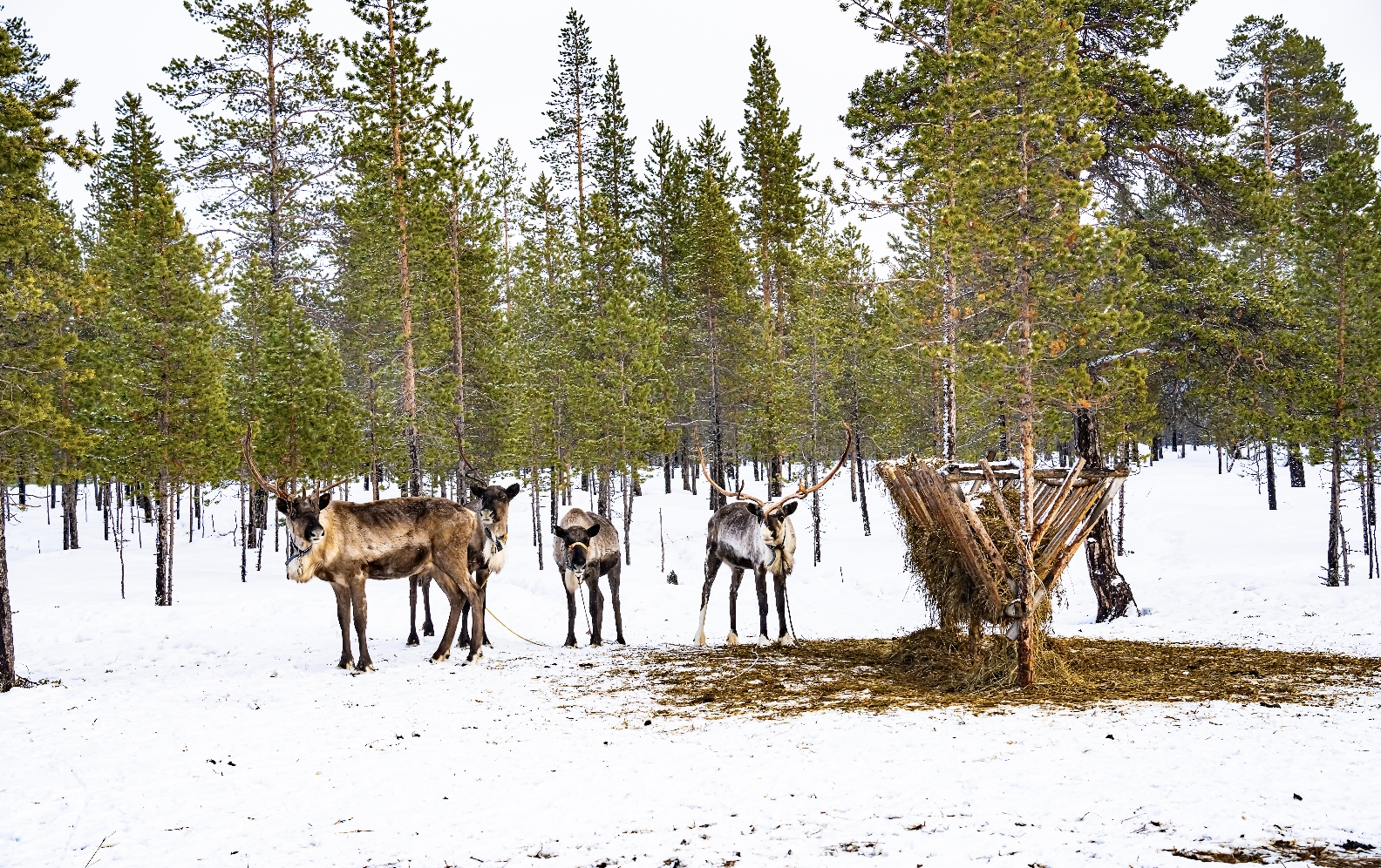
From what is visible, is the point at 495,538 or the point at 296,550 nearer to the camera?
the point at 296,550

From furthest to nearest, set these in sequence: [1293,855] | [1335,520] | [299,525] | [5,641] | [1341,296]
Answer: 1. [1341,296]
2. [1335,520]
3. [299,525]
4. [5,641]
5. [1293,855]

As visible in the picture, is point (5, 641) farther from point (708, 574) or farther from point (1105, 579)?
point (1105, 579)

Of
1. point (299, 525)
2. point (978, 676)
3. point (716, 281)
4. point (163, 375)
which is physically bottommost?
point (978, 676)

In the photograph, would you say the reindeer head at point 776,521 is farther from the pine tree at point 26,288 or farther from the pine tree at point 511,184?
the pine tree at point 511,184

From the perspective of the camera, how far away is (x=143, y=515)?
41062 mm

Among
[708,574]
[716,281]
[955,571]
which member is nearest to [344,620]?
Result: [708,574]

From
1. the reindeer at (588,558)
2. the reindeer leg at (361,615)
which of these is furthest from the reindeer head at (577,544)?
the reindeer leg at (361,615)

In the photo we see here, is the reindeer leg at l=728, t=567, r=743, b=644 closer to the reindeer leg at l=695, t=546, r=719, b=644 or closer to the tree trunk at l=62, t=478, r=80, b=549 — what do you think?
the reindeer leg at l=695, t=546, r=719, b=644

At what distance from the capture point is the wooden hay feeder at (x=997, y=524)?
372 inches

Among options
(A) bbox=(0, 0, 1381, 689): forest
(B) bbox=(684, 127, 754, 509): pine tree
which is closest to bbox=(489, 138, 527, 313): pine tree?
(A) bbox=(0, 0, 1381, 689): forest

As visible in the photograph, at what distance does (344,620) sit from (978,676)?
28.6 feet

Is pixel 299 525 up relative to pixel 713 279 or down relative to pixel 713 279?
down

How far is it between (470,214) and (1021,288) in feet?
70.5

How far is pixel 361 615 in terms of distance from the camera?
11.7m
